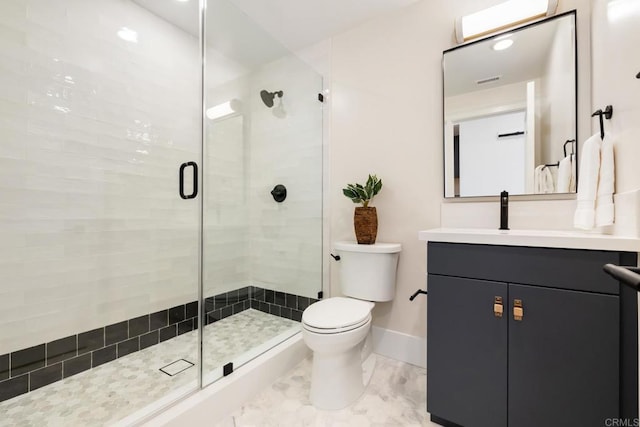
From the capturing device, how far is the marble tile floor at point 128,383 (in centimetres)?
126

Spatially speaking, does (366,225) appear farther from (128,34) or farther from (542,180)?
(128,34)

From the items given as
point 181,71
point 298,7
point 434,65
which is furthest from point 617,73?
point 181,71

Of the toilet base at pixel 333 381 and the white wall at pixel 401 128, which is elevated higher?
the white wall at pixel 401 128

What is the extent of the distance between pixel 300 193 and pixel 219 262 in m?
0.79

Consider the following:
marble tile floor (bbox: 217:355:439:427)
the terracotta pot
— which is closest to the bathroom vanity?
marble tile floor (bbox: 217:355:439:427)

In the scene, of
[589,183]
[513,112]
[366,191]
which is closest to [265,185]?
[366,191]

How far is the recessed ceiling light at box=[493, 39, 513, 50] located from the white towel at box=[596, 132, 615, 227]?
75 cm

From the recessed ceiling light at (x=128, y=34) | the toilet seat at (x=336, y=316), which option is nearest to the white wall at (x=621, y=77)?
the toilet seat at (x=336, y=316)

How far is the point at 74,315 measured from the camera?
1.63 meters

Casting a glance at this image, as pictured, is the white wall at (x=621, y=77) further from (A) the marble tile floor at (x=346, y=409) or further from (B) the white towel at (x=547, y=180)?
(A) the marble tile floor at (x=346, y=409)

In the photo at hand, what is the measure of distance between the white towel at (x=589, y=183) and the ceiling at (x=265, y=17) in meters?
1.38

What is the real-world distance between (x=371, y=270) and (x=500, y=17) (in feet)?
5.28

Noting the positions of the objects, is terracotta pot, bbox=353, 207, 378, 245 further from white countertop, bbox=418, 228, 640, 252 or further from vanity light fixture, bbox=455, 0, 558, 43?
vanity light fixture, bbox=455, 0, 558, 43

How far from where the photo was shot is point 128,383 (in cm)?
150
